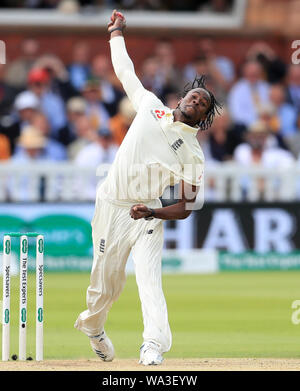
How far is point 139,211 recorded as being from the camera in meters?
6.50

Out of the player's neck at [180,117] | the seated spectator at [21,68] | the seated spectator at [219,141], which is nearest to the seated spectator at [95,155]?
the seated spectator at [219,141]

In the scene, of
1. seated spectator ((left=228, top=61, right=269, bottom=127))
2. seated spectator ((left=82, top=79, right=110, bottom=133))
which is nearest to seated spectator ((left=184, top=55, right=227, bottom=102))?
seated spectator ((left=228, top=61, right=269, bottom=127))

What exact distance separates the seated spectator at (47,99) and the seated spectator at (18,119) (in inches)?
8.2

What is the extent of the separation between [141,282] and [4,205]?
6.83 metres

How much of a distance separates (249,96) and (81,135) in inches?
103

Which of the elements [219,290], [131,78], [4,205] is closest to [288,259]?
[219,290]

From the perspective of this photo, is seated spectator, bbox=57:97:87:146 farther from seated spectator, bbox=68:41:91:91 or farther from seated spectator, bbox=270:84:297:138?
seated spectator, bbox=270:84:297:138

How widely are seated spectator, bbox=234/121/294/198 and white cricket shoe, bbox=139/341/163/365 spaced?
24.8 ft

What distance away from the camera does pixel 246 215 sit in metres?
13.7

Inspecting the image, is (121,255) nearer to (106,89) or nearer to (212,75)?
(106,89)

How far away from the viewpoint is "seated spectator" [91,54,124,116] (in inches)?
581

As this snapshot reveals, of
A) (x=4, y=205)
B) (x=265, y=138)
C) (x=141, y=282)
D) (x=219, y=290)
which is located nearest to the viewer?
(x=141, y=282)
